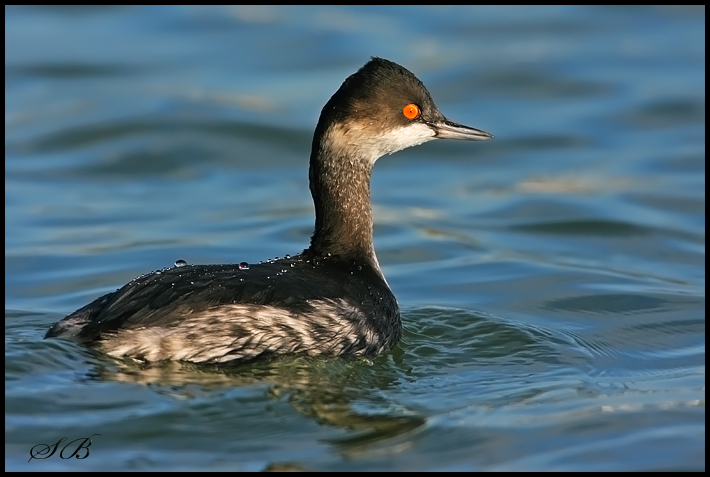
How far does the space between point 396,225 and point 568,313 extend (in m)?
2.71

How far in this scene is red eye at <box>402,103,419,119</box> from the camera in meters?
7.88

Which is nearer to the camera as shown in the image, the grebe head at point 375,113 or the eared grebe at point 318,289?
the eared grebe at point 318,289

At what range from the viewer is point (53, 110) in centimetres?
1387

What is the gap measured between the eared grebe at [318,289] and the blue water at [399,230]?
0.14 m

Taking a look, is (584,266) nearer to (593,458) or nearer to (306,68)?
(593,458)

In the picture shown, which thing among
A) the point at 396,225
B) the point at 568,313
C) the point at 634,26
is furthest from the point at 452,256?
the point at 634,26

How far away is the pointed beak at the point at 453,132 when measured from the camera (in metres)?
8.11

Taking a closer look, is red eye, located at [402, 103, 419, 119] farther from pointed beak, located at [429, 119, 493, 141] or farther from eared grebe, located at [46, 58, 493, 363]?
pointed beak, located at [429, 119, 493, 141]

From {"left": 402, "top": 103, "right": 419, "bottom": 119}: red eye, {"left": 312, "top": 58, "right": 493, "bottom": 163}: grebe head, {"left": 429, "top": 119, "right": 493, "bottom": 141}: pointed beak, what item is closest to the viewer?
{"left": 312, "top": 58, "right": 493, "bottom": 163}: grebe head

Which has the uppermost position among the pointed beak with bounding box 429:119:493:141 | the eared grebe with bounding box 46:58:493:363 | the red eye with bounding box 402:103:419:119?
the red eye with bounding box 402:103:419:119
